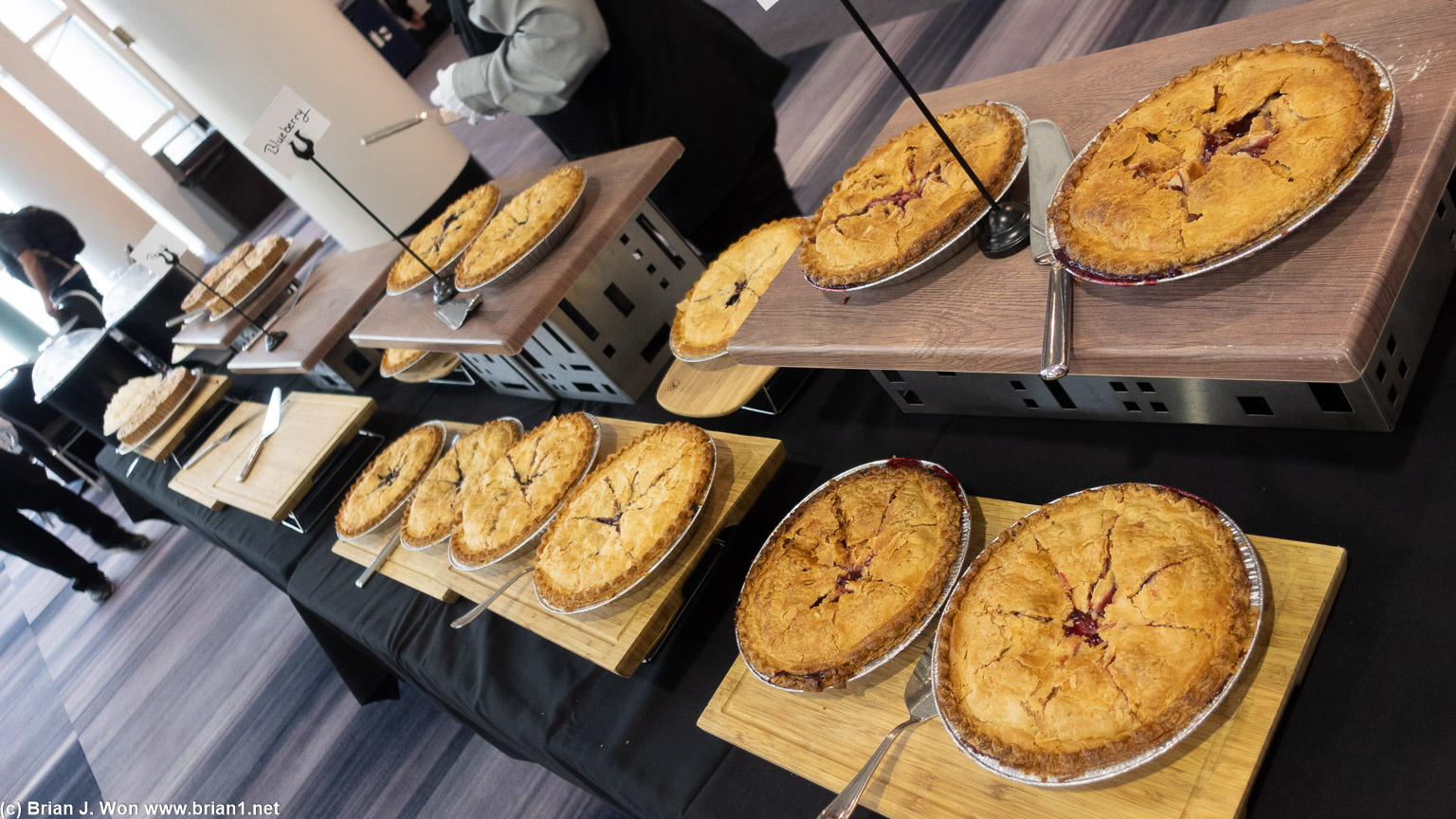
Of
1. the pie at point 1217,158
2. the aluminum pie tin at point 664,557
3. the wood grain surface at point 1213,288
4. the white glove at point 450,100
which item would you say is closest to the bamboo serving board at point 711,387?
the aluminum pie tin at point 664,557

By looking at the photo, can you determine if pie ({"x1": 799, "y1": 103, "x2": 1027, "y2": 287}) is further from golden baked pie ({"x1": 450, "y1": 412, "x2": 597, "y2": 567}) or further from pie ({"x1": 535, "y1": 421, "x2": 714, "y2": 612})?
golden baked pie ({"x1": 450, "y1": 412, "x2": 597, "y2": 567})

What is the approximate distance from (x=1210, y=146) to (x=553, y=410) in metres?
1.73

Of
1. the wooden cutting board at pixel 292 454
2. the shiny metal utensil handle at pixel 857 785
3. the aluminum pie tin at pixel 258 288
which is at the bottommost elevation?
the shiny metal utensil handle at pixel 857 785

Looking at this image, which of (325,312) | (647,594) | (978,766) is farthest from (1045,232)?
(325,312)

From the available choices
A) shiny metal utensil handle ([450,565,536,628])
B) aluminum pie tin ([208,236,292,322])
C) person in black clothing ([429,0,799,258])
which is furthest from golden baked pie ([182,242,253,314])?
shiny metal utensil handle ([450,565,536,628])

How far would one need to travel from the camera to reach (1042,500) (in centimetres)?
128

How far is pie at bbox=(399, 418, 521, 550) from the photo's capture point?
6.68ft

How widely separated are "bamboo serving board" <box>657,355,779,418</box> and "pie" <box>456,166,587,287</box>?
1.55ft

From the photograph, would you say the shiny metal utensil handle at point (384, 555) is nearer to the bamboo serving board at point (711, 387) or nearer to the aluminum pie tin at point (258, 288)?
the bamboo serving board at point (711, 387)

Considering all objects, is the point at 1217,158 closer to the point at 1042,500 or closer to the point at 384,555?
the point at 1042,500

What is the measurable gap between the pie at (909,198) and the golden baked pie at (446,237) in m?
1.23

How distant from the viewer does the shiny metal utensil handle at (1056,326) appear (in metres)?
0.96

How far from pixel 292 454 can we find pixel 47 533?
378cm

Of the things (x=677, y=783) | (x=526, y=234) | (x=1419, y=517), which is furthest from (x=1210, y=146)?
(x=526, y=234)
